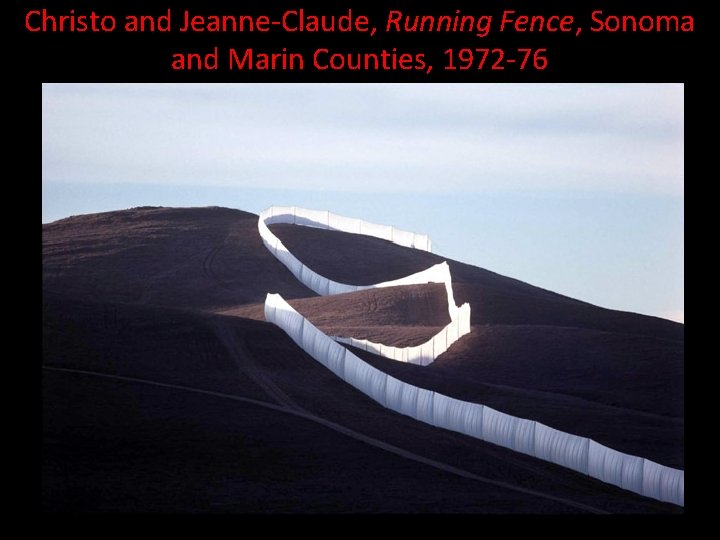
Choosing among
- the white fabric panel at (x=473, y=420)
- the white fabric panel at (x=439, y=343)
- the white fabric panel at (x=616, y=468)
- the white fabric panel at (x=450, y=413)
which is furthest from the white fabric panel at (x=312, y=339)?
the white fabric panel at (x=616, y=468)

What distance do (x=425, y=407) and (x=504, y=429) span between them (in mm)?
3601

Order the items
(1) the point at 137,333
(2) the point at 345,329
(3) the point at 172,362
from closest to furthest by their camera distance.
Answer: (3) the point at 172,362, (1) the point at 137,333, (2) the point at 345,329

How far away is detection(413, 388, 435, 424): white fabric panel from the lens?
3497 cm

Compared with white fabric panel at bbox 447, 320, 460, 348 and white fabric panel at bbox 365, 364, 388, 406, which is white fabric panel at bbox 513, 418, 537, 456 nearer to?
white fabric panel at bbox 365, 364, 388, 406

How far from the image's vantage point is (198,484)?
88.9 feet

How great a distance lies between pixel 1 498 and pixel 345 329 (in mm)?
37343

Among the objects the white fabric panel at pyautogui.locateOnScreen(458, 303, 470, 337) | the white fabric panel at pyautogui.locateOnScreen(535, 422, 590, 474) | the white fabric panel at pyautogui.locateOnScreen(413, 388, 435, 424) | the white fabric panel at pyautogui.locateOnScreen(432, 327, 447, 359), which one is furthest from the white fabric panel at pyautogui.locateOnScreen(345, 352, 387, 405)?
the white fabric panel at pyautogui.locateOnScreen(458, 303, 470, 337)

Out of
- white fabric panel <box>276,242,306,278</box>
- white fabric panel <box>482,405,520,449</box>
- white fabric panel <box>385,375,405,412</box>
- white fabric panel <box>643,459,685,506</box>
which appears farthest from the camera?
white fabric panel <box>276,242,306,278</box>

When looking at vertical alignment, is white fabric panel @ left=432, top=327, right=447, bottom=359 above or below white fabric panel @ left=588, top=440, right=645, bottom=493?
above

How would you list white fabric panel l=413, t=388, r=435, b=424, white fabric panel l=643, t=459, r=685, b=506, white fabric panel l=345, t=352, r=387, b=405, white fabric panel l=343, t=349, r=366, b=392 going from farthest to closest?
1. white fabric panel l=343, t=349, r=366, b=392
2. white fabric panel l=345, t=352, r=387, b=405
3. white fabric panel l=413, t=388, r=435, b=424
4. white fabric panel l=643, t=459, r=685, b=506

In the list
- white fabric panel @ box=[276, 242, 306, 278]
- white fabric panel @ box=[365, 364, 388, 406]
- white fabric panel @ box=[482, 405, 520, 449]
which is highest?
white fabric panel @ box=[276, 242, 306, 278]
